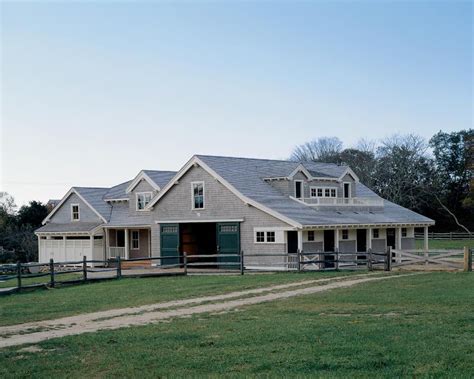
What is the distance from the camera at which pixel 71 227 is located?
5012 centimetres

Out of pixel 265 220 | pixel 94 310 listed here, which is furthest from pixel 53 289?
pixel 265 220

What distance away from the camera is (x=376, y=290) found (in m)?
21.4

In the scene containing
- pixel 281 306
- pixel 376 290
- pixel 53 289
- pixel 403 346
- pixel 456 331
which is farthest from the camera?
pixel 53 289

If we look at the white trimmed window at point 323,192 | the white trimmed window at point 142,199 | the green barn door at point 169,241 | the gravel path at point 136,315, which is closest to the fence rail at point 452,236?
the white trimmed window at point 323,192

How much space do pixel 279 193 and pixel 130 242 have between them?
43.7ft

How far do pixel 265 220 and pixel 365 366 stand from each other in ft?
90.9

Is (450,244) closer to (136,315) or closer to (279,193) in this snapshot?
(279,193)

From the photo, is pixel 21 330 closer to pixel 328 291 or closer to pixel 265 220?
pixel 328 291

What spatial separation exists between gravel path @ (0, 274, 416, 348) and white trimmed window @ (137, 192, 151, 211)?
2405 centimetres

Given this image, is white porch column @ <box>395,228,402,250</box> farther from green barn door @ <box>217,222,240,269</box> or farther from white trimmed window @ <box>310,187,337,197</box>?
green barn door @ <box>217,222,240,269</box>

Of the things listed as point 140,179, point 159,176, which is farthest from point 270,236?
point 140,179

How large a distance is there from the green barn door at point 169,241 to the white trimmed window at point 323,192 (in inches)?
341

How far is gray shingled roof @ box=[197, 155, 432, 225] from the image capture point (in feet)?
126

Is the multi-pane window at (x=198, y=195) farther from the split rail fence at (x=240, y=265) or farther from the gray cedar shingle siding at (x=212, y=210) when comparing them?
the split rail fence at (x=240, y=265)
